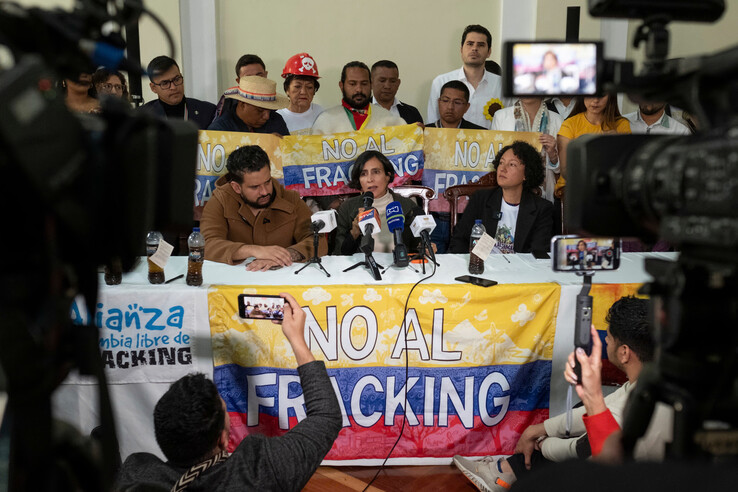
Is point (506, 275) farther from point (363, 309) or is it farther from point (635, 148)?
point (635, 148)

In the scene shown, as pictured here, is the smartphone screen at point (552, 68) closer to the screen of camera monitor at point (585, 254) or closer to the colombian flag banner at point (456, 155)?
the screen of camera monitor at point (585, 254)

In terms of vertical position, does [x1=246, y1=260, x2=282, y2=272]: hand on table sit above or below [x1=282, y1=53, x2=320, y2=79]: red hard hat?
below

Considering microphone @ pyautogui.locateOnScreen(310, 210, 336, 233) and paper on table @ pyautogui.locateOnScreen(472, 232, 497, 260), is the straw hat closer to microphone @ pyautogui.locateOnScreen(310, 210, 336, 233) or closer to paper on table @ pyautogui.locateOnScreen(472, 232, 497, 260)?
microphone @ pyautogui.locateOnScreen(310, 210, 336, 233)

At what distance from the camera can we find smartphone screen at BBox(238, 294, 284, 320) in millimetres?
2279

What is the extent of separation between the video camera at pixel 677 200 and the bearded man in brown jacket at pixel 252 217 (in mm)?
2159

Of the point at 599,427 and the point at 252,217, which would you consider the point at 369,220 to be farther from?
the point at 599,427

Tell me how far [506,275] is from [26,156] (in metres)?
2.34

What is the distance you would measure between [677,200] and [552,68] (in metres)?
0.33

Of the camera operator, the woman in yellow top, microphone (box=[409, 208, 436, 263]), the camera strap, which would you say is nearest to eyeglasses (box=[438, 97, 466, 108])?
the woman in yellow top

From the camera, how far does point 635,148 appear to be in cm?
94

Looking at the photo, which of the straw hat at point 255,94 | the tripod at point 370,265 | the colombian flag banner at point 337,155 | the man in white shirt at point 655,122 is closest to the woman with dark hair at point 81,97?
the straw hat at point 255,94

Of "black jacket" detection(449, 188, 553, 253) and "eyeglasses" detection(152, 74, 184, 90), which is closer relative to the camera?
"black jacket" detection(449, 188, 553, 253)

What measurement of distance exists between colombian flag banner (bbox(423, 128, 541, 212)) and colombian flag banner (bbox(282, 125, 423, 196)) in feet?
0.42

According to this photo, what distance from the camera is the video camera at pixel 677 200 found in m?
0.74
